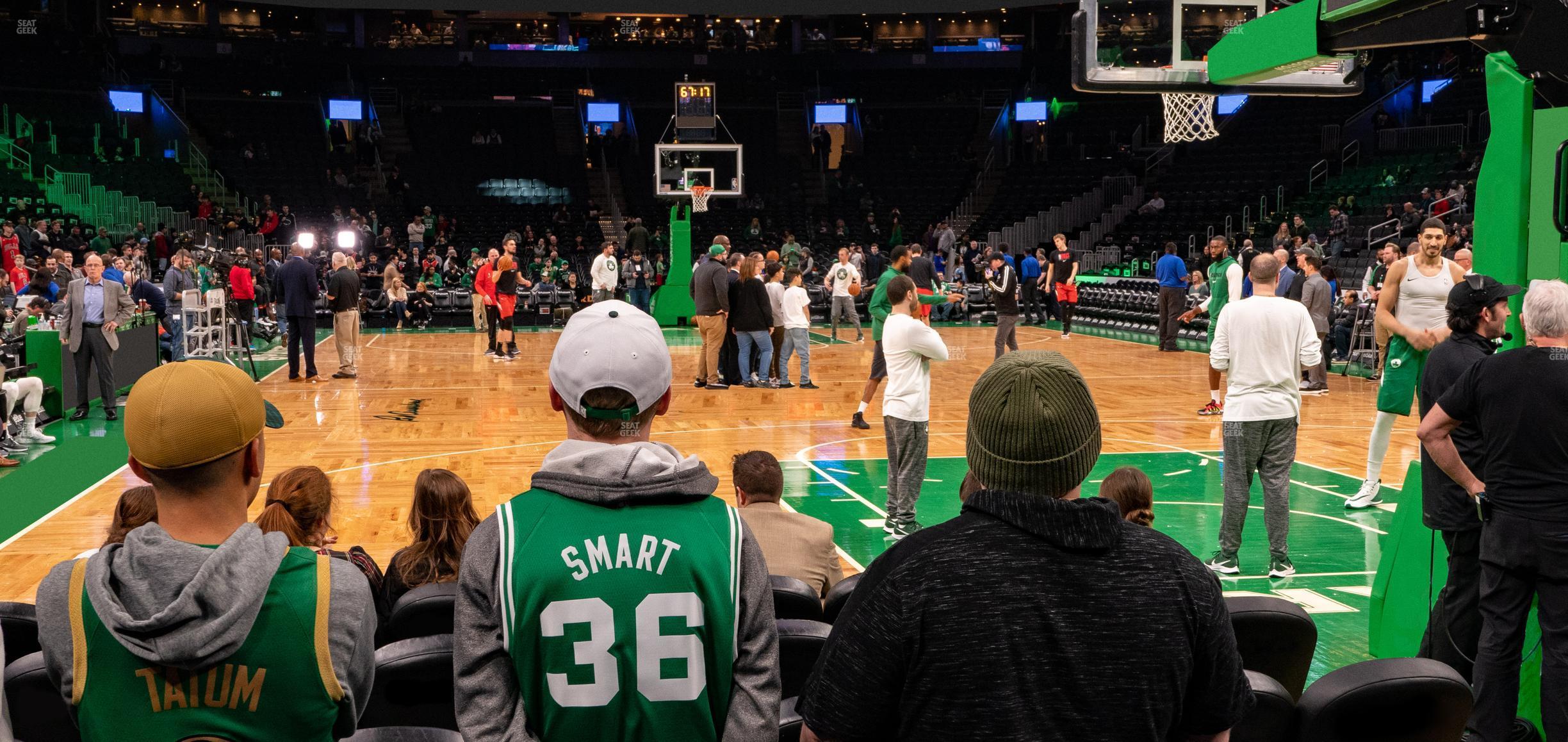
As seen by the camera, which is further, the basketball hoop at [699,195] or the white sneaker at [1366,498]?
the basketball hoop at [699,195]

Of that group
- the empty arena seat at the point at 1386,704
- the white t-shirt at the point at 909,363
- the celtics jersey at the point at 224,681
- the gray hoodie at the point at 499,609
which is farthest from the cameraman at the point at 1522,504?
the celtics jersey at the point at 224,681

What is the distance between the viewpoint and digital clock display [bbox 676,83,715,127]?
1243 inches

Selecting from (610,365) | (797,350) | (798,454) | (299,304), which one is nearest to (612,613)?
(610,365)

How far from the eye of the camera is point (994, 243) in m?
32.2

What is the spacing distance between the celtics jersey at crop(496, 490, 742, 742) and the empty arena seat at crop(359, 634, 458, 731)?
760mm

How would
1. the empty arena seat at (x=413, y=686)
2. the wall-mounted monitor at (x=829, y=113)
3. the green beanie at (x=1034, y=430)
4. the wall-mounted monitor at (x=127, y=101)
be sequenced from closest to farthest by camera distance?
the green beanie at (x=1034, y=430), the empty arena seat at (x=413, y=686), the wall-mounted monitor at (x=127, y=101), the wall-mounted monitor at (x=829, y=113)

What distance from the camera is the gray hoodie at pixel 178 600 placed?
1.96 meters

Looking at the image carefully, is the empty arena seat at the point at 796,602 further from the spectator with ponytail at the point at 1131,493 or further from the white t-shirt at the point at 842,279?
the white t-shirt at the point at 842,279

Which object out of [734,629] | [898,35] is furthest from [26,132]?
[734,629]

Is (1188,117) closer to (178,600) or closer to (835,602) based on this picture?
(835,602)

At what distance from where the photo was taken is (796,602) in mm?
3211

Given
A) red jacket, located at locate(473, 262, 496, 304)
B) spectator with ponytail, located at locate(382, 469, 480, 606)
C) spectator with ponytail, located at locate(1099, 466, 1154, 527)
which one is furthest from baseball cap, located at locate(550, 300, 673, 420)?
red jacket, located at locate(473, 262, 496, 304)

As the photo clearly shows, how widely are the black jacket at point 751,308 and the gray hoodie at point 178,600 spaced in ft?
39.8

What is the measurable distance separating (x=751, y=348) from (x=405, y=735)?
40.8 feet
